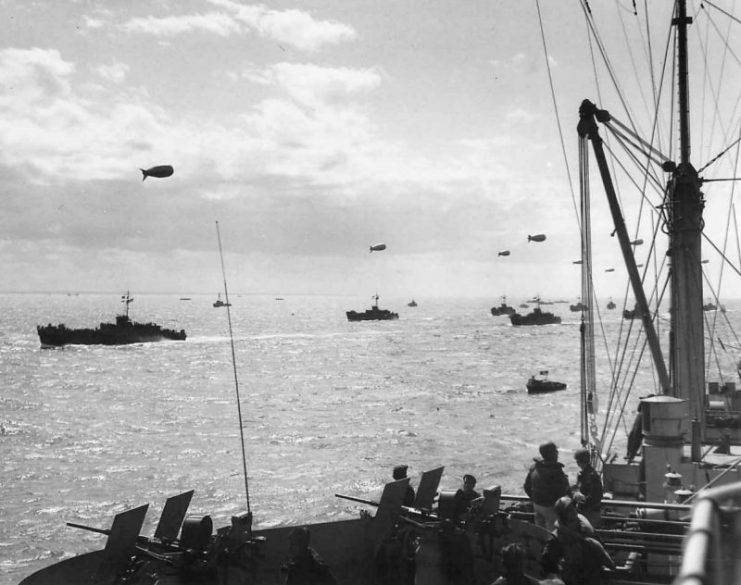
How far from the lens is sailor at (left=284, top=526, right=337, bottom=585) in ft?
22.6

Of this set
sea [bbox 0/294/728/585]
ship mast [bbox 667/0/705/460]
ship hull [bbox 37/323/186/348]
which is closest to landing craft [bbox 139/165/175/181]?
sea [bbox 0/294/728/585]

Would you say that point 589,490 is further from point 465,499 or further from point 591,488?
point 465,499

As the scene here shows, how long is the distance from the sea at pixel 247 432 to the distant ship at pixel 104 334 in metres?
11.8

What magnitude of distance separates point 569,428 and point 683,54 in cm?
3361

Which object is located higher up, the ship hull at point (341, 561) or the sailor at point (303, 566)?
the sailor at point (303, 566)

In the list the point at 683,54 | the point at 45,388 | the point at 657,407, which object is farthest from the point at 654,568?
the point at 45,388

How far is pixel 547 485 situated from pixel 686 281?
40.0 ft

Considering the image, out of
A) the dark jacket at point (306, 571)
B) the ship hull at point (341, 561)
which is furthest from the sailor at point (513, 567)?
the ship hull at point (341, 561)

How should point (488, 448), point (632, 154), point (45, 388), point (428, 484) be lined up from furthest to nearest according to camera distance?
1. point (45, 388)
2. point (488, 448)
3. point (632, 154)
4. point (428, 484)

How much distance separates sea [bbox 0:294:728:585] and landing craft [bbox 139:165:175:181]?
29.2ft

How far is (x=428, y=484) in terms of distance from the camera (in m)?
9.98

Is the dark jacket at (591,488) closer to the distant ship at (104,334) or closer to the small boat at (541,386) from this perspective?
the small boat at (541,386)

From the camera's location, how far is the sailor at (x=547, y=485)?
9.04 metres

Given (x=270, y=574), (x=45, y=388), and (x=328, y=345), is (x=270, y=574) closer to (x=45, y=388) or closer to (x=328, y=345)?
(x=45, y=388)
